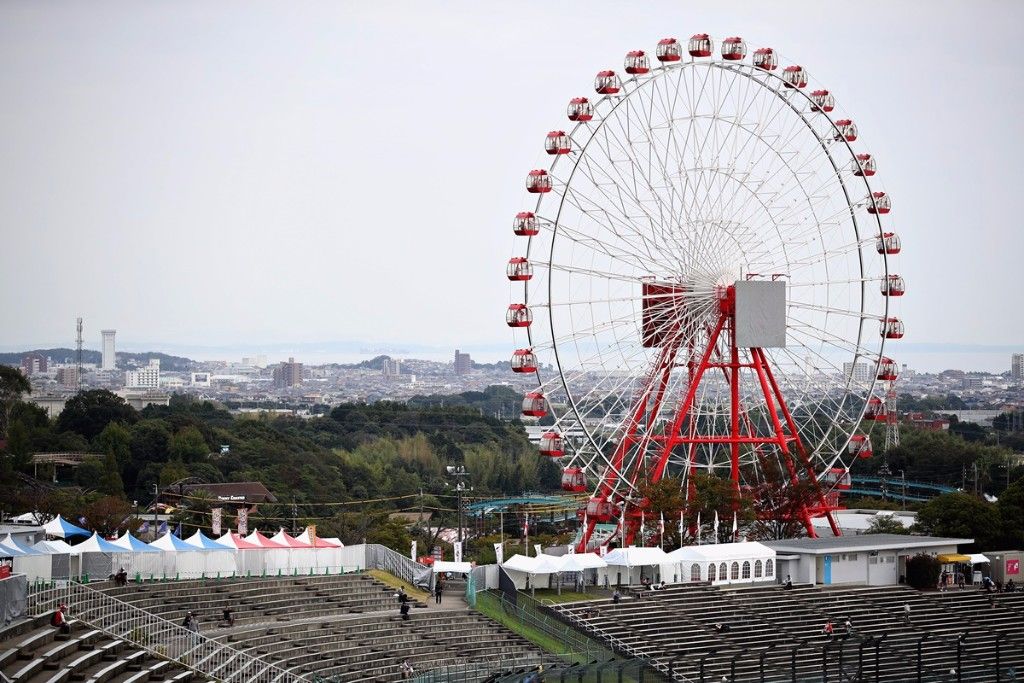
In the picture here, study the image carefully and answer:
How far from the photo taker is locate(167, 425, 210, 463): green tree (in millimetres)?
132375

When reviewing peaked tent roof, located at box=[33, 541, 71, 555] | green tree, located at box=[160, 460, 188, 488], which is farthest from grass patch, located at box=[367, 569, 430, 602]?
green tree, located at box=[160, 460, 188, 488]

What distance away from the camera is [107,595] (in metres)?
46.1

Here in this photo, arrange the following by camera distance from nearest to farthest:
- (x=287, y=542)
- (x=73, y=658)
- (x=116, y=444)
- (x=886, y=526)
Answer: (x=73, y=658) < (x=287, y=542) < (x=886, y=526) < (x=116, y=444)

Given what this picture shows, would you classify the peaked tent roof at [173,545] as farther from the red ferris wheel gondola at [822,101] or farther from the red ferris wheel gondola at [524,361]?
the red ferris wheel gondola at [822,101]

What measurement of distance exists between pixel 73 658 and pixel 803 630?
2675cm

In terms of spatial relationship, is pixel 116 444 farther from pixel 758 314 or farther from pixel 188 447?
pixel 758 314

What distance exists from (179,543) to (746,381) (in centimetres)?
3194

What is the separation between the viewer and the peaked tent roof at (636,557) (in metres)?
59.8

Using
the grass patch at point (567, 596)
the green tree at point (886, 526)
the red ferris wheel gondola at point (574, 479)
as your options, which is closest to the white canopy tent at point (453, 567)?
the grass patch at point (567, 596)

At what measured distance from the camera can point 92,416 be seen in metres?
150

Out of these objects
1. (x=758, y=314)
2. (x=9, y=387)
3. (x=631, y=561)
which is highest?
(x=758, y=314)

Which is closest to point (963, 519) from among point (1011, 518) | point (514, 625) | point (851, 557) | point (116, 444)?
point (1011, 518)

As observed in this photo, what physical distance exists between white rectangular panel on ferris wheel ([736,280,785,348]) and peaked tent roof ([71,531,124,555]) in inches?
1165

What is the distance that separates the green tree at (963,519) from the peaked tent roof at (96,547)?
38742 mm
